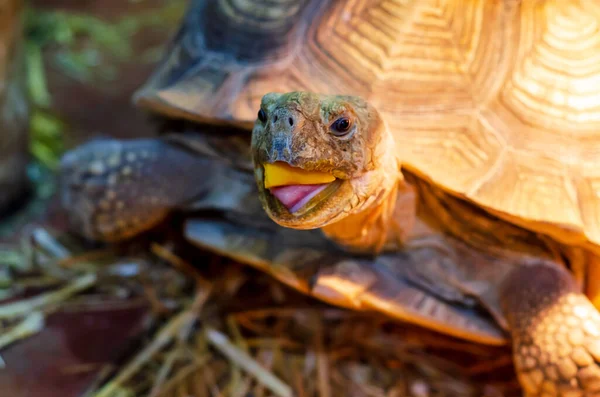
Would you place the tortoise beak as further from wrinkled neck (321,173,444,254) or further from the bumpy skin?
the bumpy skin

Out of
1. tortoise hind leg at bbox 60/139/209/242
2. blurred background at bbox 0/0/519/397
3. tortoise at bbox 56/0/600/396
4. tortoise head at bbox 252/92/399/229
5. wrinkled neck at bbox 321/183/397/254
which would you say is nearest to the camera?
tortoise head at bbox 252/92/399/229

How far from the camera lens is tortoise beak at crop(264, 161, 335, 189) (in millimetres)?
1300

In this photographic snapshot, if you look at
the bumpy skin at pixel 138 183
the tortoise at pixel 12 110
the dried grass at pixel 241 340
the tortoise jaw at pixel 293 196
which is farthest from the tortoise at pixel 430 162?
the tortoise at pixel 12 110

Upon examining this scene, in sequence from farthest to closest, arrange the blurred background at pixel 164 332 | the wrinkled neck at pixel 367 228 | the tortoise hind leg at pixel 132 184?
the tortoise hind leg at pixel 132 184 → the blurred background at pixel 164 332 → the wrinkled neck at pixel 367 228

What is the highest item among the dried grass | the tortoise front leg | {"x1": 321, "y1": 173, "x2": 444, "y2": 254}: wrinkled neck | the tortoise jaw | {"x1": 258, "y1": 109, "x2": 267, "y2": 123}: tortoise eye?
{"x1": 258, "y1": 109, "x2": 267, "y2": 123}: tortoise eye

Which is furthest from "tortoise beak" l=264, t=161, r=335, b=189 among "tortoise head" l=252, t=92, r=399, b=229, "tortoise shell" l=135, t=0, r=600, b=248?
"tortoise shell" l=135, t=0, r=600, b=248

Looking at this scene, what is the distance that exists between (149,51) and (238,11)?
191 cm

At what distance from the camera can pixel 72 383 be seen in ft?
5.97

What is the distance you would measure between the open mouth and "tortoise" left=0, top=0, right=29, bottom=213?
5.27 ft

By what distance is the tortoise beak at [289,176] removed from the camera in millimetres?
1300

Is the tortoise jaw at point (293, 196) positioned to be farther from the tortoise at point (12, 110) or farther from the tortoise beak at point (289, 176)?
the tortoise at point (12, 110)

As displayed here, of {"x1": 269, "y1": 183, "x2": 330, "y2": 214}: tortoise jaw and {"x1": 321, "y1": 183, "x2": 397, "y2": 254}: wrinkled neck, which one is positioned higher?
{"x1": 269, "y1": 183, "x2": 330, "y2": 214}: tortoise jaw

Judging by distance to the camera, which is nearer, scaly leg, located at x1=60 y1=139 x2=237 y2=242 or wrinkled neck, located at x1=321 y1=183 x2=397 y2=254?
wrinkled neck, located at x1=321 y1=183 x2=397 y2=254

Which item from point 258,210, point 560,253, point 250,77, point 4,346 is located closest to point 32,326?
point 4,346
